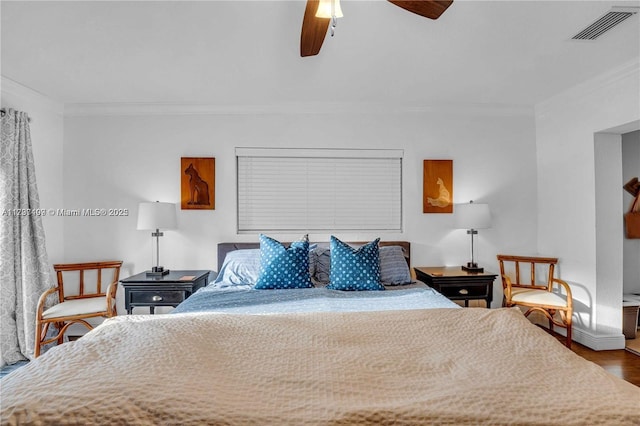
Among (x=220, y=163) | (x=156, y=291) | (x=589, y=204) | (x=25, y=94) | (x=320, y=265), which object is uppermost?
(x=25, y=94)

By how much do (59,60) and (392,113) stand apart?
2.96 meters

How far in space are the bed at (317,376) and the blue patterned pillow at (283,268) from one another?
969 mm

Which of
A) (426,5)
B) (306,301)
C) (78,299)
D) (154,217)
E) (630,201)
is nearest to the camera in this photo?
(426,5)

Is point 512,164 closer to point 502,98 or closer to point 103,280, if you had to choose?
point 502,98

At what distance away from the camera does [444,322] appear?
1799 millimetres

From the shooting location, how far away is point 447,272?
3.48 metres

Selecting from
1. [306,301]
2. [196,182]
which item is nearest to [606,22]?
[306,301]

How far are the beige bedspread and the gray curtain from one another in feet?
6.71

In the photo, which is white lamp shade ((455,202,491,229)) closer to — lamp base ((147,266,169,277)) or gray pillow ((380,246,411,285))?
gray pillow ((380,246,411,285))

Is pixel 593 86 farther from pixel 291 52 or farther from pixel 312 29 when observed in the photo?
pixel 312 29

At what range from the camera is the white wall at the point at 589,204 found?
10.6ft

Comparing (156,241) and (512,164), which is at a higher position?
(512,164)

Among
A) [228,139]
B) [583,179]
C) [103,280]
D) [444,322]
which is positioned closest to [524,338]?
[444,322]

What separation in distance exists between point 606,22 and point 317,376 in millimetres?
2662
